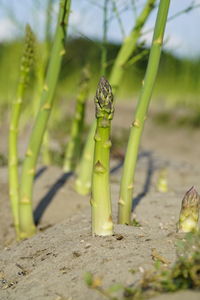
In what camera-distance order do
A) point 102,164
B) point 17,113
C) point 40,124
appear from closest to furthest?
point 102,164 < point 40,124 < point 17,113

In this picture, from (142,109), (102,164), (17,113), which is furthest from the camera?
(17,113)

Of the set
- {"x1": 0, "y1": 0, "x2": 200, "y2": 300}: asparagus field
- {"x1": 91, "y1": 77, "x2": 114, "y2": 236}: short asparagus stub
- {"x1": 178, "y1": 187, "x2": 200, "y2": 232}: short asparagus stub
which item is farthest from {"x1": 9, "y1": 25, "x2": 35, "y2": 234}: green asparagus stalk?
{"x1": 178, "y1": 187, "x2": 200, "y2": 232}: short asparagus stub

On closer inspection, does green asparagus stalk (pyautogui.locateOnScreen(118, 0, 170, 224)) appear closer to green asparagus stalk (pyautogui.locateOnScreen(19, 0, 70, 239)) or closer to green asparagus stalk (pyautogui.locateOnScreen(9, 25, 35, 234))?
green asparagus stalk (pyautogui.locateOnScreen(19, 0, 70, 239))

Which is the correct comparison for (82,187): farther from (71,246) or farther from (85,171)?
(71,246)

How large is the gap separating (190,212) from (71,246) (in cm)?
61

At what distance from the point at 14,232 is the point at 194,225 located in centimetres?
162

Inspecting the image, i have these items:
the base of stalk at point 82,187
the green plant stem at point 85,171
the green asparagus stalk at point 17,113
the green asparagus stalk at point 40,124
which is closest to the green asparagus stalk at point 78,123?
the green plant stem at point 85,171

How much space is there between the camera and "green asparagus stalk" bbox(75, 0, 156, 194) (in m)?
3.84

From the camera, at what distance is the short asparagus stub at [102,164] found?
7.88ft

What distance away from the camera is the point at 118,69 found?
4012mm

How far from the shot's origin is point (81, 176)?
424cm

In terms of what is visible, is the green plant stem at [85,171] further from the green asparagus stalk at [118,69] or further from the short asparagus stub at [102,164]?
the short asparagus stub at [102,164]

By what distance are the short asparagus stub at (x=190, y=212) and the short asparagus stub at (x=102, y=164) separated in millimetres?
367

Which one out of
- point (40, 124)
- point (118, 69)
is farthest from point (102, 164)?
point (118, 69)
